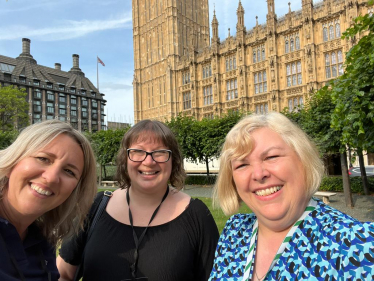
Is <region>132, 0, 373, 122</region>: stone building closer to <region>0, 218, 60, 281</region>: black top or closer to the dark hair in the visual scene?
the dark hair

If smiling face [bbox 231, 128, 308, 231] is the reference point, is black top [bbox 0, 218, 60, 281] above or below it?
below

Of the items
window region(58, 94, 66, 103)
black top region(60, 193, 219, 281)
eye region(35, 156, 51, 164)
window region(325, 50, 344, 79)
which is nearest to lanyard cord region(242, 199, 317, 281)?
black top region(60, 193, 219, 281)

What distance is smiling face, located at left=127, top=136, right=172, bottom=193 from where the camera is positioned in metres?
1.85

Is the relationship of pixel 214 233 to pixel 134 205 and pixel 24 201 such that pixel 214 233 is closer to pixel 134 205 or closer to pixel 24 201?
pixel 134 205

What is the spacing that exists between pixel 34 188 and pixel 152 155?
2.57 feet

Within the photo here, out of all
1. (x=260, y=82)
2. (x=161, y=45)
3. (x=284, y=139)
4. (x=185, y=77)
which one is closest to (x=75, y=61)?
(x=161, y=45)

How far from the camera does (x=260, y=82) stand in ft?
92.5

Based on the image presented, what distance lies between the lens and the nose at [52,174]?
1.30 meters

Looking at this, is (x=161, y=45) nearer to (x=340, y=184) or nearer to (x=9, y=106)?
(x=9, y=106)

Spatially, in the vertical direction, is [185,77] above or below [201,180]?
above

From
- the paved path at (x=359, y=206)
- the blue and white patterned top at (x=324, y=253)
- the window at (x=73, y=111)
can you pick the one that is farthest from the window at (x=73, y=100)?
the blue and white patterned top at (x=324, y=253)

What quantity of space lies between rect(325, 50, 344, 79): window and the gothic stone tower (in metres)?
15.8

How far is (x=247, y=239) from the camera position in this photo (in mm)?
1425

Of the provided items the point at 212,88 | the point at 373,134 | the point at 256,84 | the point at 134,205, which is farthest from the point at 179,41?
the point at 134,205
